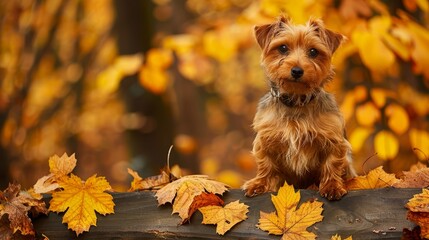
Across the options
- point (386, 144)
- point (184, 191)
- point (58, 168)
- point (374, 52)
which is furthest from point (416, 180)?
point (386, 144)

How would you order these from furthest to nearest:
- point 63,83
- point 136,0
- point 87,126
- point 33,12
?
point 87,126, point 63,83, point 33,12, point 136,0

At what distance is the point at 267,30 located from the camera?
4125 mm

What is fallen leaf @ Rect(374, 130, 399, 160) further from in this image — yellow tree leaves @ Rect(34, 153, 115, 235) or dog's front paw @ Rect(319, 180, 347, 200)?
yellow tree leaves @ Rect(34, 153, 115, 235)

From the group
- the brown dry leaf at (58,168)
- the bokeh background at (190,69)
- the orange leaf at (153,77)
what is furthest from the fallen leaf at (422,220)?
the orange leaf at (153,77)

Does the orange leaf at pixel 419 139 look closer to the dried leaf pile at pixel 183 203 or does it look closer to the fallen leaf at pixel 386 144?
the fallen leaf at pixel 386 144

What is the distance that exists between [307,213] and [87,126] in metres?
18.0

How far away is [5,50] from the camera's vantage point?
11.4m

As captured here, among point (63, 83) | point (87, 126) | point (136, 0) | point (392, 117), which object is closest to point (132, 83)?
point (136, 0)

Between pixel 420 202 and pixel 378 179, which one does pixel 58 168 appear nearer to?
pixel 378 179

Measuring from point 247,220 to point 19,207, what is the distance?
125cm

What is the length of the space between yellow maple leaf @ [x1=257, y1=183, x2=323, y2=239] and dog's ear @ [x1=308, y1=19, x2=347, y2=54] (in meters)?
1.04

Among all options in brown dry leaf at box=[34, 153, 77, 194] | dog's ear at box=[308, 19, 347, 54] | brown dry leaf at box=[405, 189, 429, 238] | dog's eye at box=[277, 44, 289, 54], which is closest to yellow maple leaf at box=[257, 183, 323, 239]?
brown dry leaf at box=[405, 189, 429, 238]

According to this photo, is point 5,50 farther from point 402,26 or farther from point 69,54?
point 402,26

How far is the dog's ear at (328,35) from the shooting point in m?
4.00
